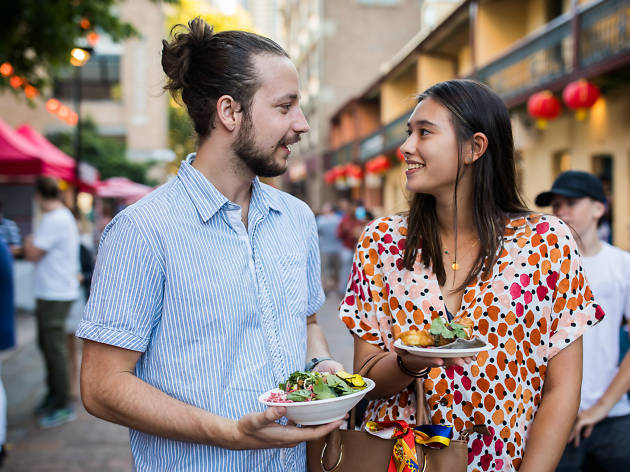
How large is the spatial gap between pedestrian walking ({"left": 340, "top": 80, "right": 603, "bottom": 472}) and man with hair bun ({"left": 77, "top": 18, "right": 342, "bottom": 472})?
302 mm

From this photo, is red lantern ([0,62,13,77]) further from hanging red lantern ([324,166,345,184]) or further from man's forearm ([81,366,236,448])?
hanging red lantern ([324,166,345,184])

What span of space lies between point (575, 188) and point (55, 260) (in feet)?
15.8

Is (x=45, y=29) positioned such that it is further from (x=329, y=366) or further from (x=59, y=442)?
(x=329, y=366)

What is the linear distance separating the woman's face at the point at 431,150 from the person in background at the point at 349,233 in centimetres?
1140

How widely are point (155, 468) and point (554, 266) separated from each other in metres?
1.45

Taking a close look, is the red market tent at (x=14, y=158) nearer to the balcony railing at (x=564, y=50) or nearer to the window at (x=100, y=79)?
the balcony railing at (x=564, y=50)

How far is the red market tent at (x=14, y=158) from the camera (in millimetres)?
8656

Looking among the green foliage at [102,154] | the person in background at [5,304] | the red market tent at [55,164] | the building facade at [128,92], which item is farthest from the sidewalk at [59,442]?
the building facade at [128,92]

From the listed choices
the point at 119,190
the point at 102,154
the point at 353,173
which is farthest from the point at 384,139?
the point at 102,154

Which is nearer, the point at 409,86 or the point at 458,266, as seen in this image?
the point at 458,266

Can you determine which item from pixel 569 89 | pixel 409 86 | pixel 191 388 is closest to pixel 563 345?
pixel 191 388

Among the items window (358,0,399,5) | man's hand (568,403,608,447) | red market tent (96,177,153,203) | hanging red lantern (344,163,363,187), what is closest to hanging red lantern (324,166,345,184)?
hanging red lantern (344,163,363,187)

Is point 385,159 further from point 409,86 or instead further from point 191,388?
point 191,388

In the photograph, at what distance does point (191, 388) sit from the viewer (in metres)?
1.82
